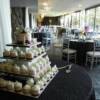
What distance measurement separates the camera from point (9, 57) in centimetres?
179

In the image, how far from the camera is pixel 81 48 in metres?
5.94

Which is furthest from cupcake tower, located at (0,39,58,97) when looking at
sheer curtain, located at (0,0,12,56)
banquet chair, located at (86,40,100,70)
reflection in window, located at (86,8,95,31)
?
reflection in window, located at (86,8,95,31)

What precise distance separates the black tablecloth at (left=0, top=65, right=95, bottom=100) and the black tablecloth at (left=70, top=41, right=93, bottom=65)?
12.8ft

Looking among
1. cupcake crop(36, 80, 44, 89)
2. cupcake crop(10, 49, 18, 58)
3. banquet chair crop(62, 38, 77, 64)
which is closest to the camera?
cupcake crop(36, 80, 44, 89)

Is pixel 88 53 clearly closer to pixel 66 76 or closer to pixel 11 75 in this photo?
pixel 66 76

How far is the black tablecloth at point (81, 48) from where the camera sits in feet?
19.1

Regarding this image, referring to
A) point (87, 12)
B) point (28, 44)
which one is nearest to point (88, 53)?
point (28, 44)

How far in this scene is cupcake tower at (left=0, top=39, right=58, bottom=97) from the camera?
1.50 metres

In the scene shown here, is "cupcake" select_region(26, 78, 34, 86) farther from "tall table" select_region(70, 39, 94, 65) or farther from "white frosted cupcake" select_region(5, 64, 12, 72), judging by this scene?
"tall table" select_region(70, 39, 94, 65)

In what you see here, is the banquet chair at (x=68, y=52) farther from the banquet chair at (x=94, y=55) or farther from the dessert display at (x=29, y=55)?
the dessert display at (x=29, y=55)

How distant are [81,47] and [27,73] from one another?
4529 mm

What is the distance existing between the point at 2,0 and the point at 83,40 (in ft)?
12.9

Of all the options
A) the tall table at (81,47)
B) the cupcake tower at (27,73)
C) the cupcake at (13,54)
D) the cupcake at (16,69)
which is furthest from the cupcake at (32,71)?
the tall table at (81,47)

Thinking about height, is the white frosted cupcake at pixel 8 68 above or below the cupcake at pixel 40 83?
above
